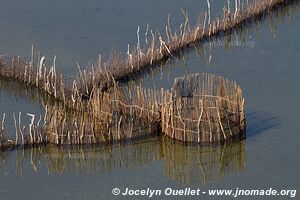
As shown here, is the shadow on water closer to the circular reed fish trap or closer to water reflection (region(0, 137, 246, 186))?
the circular reed fish trap

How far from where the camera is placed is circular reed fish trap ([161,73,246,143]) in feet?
31.0

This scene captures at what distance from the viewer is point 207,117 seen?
30.8ft

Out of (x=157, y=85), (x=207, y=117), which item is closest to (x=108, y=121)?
(x=207, y=117)

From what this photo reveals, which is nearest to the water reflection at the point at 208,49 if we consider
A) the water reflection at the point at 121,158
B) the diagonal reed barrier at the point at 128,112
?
the diagonal reed barrier at the point at 128,112

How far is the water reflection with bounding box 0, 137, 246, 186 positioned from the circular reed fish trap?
13 cm

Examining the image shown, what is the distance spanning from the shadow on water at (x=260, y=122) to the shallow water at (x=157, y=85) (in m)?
0.01

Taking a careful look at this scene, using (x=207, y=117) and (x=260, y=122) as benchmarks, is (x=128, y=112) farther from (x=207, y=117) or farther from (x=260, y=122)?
(x=260, y=122)

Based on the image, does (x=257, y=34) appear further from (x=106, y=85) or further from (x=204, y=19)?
(x=106, y=85)

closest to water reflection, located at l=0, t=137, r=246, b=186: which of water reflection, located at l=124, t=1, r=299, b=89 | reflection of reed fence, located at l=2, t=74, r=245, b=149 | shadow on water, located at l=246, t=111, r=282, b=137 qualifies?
reflection of reed fence, located at l=2, t=74, r=245, b=149

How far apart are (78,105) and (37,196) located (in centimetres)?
178

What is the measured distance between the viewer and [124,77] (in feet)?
37.7

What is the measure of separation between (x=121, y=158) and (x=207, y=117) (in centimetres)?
113

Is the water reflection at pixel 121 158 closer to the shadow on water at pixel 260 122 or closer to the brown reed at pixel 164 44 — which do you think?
the shadow on water at pixel 260 122

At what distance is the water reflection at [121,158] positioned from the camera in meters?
9.35
